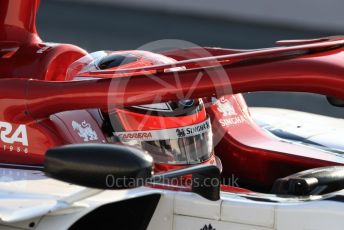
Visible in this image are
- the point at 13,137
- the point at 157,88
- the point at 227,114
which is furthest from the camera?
the point at 227,114

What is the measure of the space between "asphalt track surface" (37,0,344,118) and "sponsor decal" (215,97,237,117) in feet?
16.3

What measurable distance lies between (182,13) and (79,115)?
676cm

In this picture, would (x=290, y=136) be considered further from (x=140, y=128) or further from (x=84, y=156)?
(x=84, y=156)

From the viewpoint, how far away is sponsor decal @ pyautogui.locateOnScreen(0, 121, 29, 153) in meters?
3.38

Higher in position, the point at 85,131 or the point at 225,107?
the point at 85,131

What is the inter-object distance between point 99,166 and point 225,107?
5.76 ft

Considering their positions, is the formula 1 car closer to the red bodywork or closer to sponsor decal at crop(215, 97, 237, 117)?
the red bodywork

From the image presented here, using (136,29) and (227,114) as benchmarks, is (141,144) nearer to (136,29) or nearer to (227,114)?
(227,114)

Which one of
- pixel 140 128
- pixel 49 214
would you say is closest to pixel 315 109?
pixel 140 128

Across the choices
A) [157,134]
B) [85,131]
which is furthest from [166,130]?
[85,131]

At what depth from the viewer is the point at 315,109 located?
23.2 feet

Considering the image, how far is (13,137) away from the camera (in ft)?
11.1

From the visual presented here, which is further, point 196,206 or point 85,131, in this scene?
point 85,131

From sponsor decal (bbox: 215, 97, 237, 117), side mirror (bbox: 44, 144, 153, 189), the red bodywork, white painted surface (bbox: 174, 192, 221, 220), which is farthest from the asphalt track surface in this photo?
side mirror (bbox: 44, 144, 153, 189)
